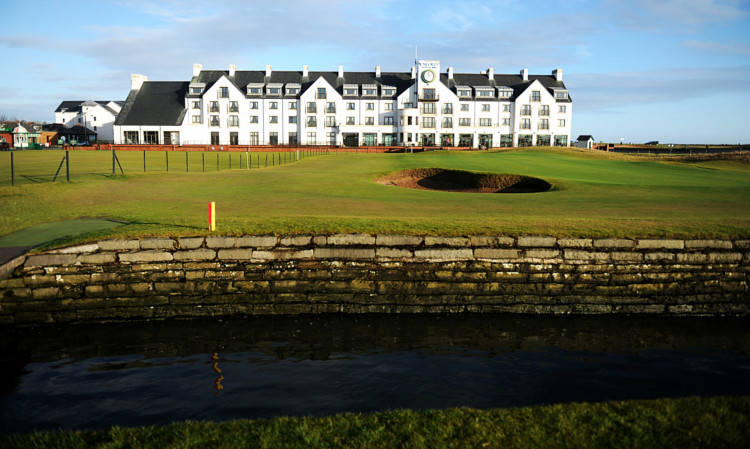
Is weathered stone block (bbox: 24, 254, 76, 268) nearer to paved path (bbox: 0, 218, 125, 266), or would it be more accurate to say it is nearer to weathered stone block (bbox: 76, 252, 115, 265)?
weathered stone block (bbox: 76, 252, 115, 265)

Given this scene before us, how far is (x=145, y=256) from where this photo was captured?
10789mm

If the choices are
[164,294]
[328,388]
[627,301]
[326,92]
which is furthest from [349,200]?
[326,92]

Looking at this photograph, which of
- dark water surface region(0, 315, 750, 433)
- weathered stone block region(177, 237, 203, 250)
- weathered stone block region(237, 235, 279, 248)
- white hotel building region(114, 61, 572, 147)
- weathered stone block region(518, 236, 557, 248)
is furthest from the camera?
white hotel building region(114, 61, 572, 147)

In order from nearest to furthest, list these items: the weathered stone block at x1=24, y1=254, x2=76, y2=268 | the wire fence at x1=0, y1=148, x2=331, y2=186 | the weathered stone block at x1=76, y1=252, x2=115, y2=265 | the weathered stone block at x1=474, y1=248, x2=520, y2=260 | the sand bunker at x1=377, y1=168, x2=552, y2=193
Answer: the weathered stone block at x1=24, y1=254, x2=76, y2=268 < the weathered stone block at x1=76, y1=252, x2=115, y2=265 < the weathered stone block at x1=474, y1=248, x2=520, y2=260 < the wire fence at x1=0, y1=148, x2=331, y2=186 < the sand bunker at x1=377, y1=168, x2=552, y2=193

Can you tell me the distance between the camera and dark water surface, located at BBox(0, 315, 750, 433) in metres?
6.92

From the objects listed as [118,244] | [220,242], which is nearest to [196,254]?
[220,242]

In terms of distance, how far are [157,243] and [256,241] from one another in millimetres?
2097

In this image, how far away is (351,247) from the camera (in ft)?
37.0

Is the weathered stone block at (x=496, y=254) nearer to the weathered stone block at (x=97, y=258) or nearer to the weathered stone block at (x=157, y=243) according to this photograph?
the weathered stone block at (x=157, y=243)

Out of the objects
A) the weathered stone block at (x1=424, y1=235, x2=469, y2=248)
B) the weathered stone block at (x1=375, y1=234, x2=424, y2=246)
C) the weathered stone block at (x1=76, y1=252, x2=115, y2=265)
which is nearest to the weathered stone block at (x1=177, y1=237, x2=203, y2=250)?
the weathered stone block at (x1=76, y1=252, x2=115, y2=265)

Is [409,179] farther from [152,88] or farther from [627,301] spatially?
[152,88]

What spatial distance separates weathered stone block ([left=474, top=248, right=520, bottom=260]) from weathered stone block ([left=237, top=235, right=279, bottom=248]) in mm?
4473

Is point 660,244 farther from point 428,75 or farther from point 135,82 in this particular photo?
point 135,82

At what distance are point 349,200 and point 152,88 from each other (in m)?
91.3
